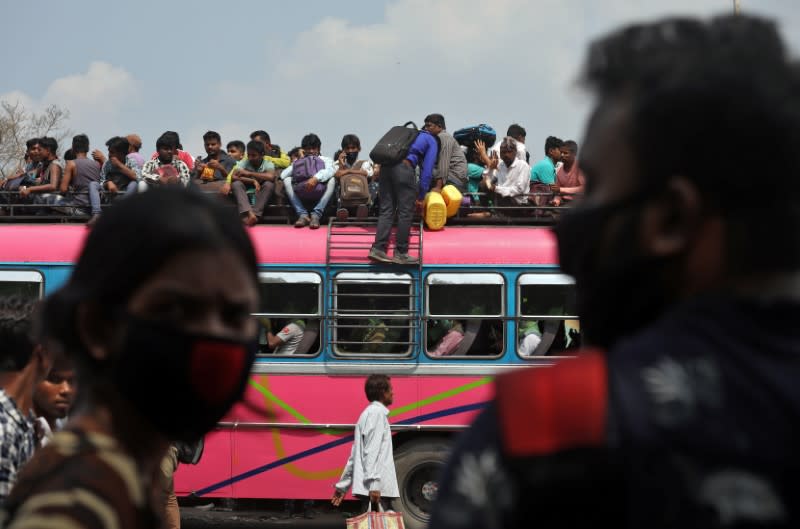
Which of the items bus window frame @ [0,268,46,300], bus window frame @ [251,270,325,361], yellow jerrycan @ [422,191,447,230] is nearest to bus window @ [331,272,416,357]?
bus window frame @ [251,270,325,361]

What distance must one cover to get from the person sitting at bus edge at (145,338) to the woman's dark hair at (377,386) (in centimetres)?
786

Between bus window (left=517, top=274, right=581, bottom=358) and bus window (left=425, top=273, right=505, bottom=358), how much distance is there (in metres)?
0.21

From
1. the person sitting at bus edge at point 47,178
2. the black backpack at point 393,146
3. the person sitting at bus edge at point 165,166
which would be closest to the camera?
the black backpack at point 393,146

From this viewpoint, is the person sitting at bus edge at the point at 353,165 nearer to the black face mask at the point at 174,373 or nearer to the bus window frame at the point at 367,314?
the bus window frame at the point at 367,314

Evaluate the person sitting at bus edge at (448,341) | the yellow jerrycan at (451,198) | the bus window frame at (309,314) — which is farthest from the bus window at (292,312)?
the yellow jerrycan at (451,198)

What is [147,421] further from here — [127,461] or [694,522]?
[694,522]

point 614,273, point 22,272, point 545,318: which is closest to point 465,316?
point 545,318

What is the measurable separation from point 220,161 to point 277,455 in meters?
4.00

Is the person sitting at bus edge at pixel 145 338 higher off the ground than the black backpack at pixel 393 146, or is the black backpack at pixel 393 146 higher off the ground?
the black backpack at pixel 393 146

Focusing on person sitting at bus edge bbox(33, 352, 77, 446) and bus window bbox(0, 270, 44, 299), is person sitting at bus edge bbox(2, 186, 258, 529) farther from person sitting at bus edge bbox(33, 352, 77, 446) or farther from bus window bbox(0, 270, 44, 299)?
bus window bbox(0, 270, 44, 299)

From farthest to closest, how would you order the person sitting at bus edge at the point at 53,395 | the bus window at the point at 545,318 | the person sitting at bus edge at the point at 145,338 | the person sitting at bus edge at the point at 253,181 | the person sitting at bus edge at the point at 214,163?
the person sitting at bus edge at the point at 214,163, the person sitting at bus edge at the point at 253,181, the bus window at the point at 545,318, the person sitting at bus edge at the point at 53,395, the person sitting at bus edge at the point at 145,338

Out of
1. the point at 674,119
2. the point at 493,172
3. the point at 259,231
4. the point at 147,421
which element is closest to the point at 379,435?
the point at 259,231

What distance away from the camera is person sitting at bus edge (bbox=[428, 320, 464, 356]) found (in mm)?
11453

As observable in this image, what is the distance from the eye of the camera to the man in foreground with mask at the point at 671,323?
1113 mm
